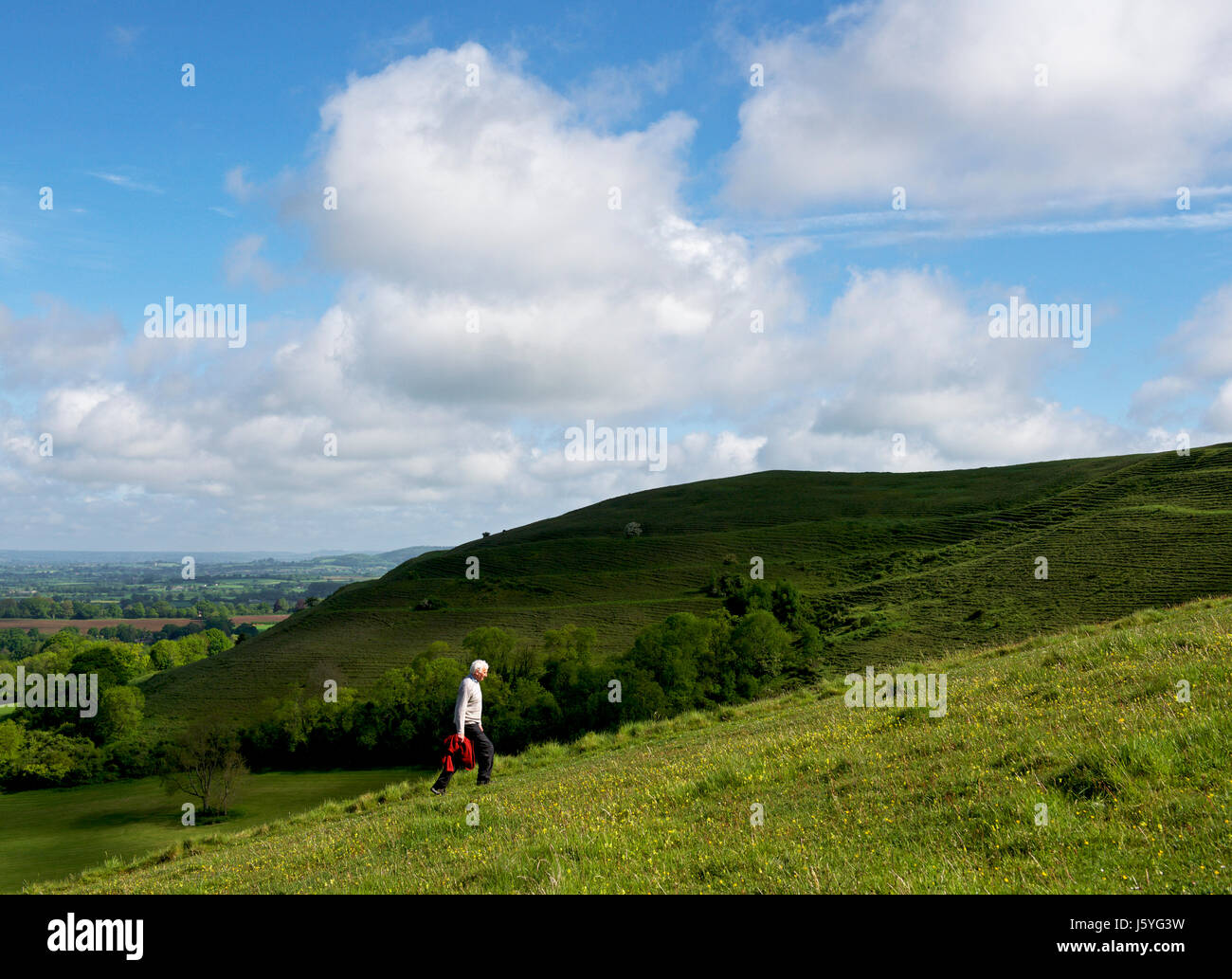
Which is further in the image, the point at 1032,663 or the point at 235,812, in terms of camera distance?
the point at 235,812

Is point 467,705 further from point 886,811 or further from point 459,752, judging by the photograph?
point 886,811

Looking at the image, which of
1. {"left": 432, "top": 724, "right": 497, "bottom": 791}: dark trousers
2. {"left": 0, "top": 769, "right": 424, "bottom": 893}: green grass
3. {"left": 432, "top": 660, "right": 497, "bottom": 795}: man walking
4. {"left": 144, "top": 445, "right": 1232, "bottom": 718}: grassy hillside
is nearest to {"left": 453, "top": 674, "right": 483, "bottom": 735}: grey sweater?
{"left": 432, "top": 660, "right": 497, "bottom": 795}: man walking

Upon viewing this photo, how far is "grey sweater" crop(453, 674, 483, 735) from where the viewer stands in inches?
606

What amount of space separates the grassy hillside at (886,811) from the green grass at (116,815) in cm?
3834

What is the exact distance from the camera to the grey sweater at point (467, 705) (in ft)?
50.5

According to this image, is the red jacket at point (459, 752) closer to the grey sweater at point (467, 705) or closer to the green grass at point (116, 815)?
the grey sweater at point (467, 705)

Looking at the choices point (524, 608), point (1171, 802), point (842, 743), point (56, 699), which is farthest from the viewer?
point (524, 608)

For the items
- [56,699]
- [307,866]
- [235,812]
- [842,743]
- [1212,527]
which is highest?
[1212,527]

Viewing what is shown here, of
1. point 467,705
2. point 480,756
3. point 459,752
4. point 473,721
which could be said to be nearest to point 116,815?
point 480,756
